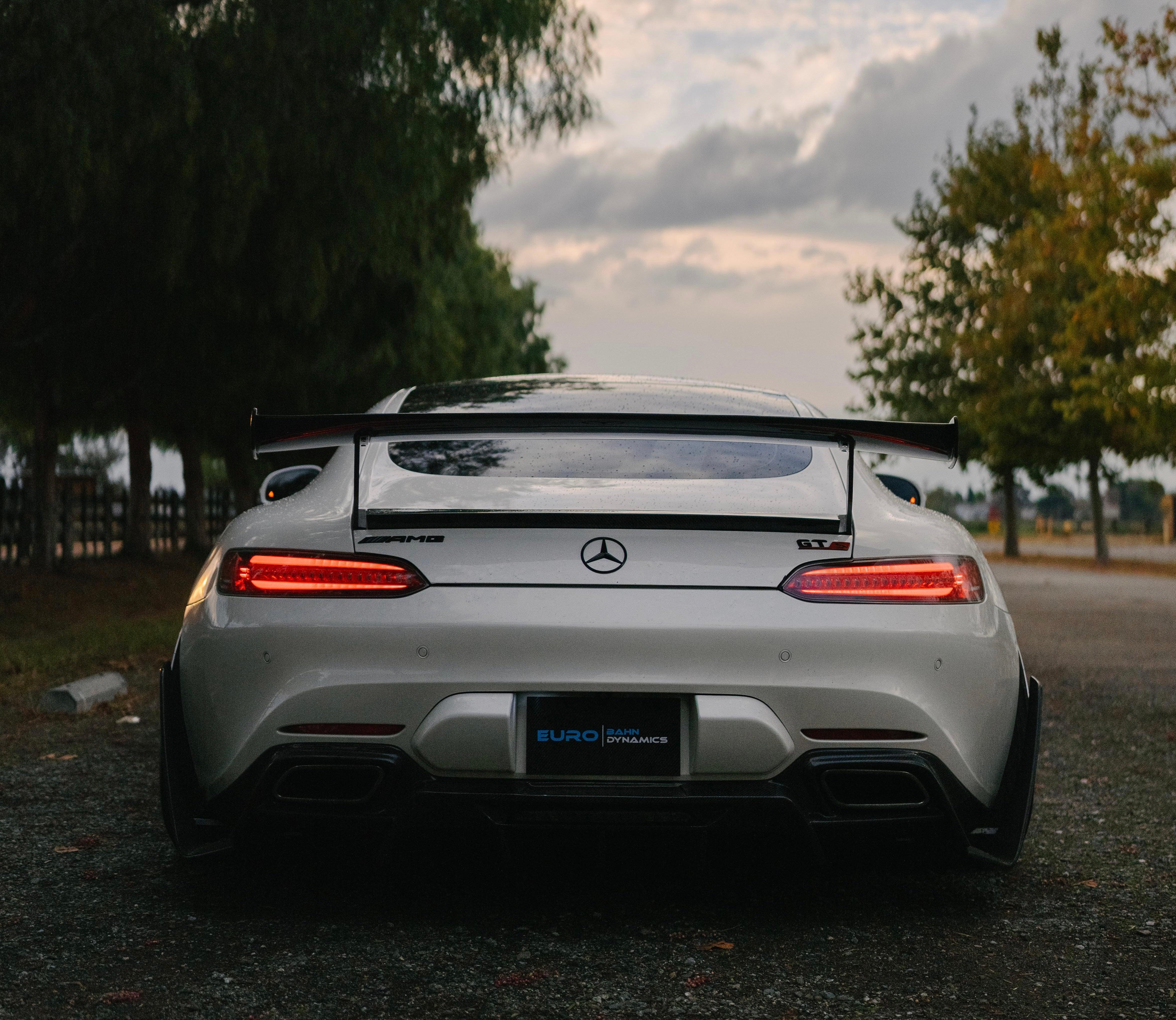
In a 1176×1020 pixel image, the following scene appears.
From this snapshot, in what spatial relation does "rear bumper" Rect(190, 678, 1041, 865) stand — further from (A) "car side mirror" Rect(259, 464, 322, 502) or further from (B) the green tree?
(B) the green tree

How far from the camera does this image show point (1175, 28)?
16406mm

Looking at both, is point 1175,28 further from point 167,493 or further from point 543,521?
point 167,493

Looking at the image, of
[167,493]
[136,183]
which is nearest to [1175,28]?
[136,183]

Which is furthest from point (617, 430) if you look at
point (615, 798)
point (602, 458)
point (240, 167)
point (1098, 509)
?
point (1098, 509)

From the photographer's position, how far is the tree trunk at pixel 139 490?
24609 millimetres

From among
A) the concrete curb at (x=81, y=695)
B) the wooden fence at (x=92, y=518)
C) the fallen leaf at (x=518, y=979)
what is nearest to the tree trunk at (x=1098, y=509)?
the wooden fence at (x=92, y=518)

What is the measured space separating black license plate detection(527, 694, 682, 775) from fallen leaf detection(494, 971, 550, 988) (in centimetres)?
46

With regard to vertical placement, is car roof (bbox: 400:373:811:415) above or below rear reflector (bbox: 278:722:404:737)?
above

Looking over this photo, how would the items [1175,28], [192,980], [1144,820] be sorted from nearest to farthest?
[192,980] → [1144,820] → [1175,28]

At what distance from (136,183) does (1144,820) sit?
10717mm

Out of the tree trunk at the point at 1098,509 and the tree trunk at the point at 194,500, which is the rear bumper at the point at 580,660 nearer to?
the tree trunk at the point at 194,500

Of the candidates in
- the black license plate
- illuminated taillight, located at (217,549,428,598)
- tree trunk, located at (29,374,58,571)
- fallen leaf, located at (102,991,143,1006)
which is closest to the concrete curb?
illuminated taillight, located at (217,549,428,598)

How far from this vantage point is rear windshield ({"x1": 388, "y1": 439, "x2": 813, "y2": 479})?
3.71 m

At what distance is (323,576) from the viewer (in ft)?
11.0
